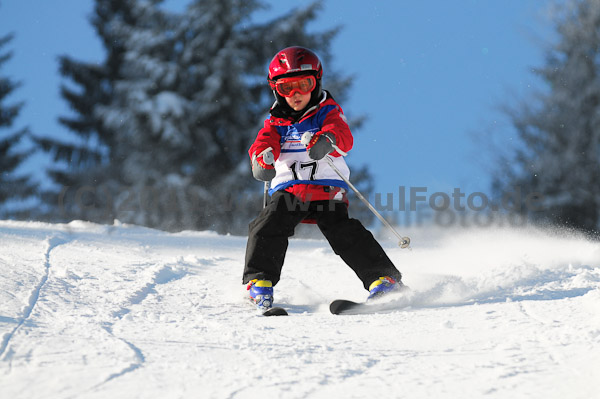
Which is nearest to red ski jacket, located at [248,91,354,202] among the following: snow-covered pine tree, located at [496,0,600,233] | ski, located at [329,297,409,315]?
ski, located at [329,297,409,315]

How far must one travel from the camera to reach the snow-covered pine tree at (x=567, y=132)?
1562 centimetres

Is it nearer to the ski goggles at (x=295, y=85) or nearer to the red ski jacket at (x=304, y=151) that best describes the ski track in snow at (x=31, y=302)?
the red ski jacket at (x=304, y=151)

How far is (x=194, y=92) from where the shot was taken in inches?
646

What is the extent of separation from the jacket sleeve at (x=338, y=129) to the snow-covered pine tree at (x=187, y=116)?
453 inches

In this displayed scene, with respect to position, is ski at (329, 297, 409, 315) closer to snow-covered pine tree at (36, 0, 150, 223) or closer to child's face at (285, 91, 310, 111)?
child's face at (285, 91, 310, 111)

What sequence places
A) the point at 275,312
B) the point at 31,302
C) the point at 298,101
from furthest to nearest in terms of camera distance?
1. the point at 298,101
2. the point at 275,312
3. the point at 31,302

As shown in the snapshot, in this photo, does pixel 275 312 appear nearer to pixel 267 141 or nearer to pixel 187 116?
pixel 267 141

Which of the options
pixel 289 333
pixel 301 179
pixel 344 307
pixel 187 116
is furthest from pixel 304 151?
pixel 187 116

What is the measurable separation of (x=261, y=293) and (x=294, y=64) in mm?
1207

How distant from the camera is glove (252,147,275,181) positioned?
3146 millimetres

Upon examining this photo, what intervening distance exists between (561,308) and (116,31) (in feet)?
54.3

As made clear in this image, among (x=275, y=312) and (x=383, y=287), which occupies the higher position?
(x=383, y=287)

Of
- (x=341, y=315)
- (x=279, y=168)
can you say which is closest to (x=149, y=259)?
(x=279, y=168)

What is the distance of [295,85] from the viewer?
3246 mm
